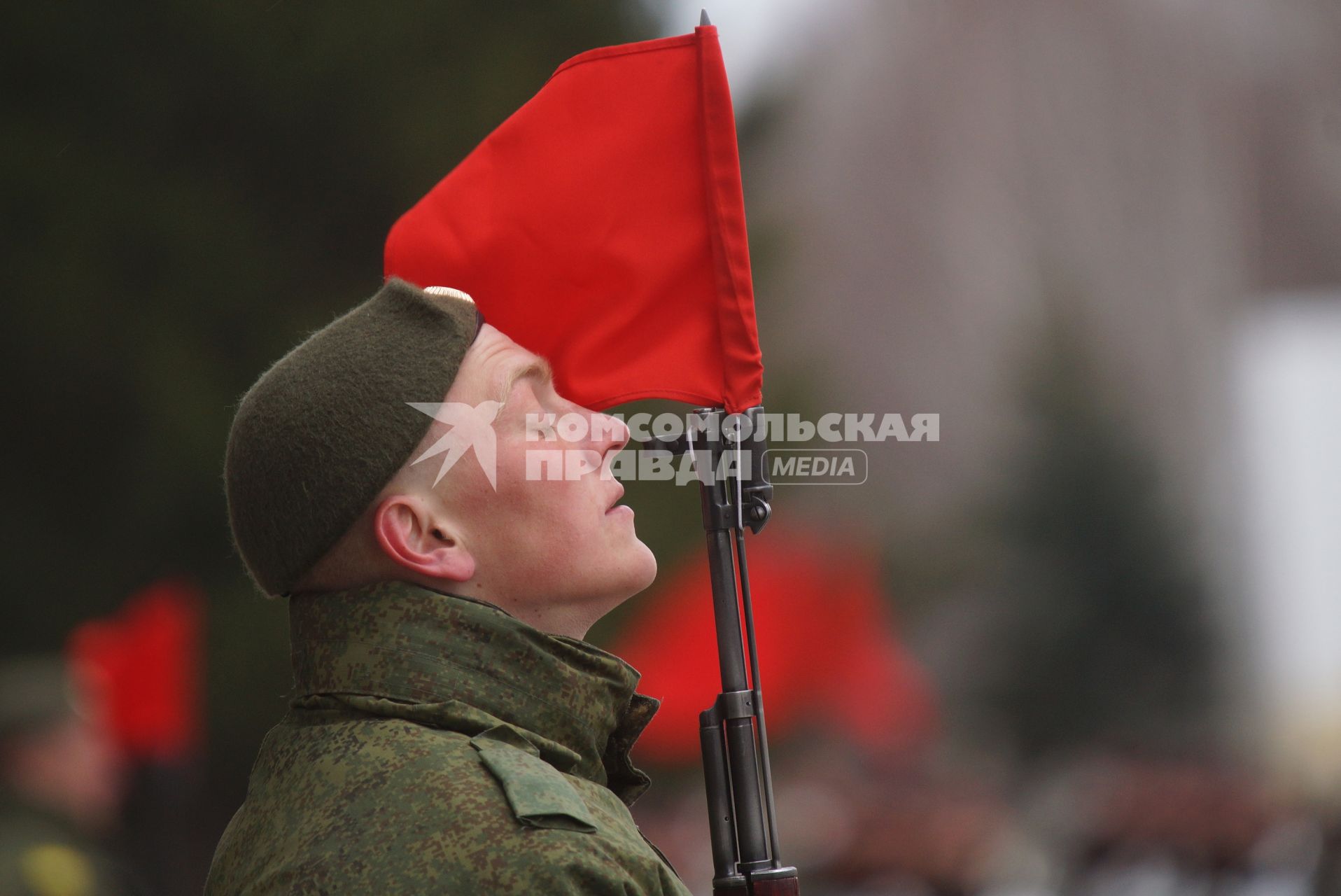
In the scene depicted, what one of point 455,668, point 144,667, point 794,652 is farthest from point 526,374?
point 794,652

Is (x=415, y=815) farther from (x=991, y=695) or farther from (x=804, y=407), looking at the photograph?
(x=991, y=695)

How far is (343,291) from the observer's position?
6.90m

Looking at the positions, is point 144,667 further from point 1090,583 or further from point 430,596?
point 1090,583

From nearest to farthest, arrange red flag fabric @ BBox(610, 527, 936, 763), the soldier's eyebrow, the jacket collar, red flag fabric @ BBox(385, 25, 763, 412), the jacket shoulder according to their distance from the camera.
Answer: the jacket shoulder → the jacket collar → the soldier's eyebrow → red flag fabric @ BBox(385, 25, 763, 412) → red flag fabric @ BBox(610, 527, 936, 763)

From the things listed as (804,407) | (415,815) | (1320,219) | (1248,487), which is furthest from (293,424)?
(1320,219)

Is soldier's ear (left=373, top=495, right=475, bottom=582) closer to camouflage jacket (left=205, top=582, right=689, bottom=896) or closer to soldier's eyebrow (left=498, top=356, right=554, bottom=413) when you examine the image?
camouflage jacket (left=205, top=582, right=689, bottom=896)

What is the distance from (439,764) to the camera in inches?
67.2

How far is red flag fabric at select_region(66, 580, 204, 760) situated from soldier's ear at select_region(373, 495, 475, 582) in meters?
4.53

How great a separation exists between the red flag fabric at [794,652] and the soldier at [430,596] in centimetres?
247

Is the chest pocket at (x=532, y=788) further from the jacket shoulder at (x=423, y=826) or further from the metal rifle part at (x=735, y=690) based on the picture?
the metal rifle part at (x=735, y=690)

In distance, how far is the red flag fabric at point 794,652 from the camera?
572 cm

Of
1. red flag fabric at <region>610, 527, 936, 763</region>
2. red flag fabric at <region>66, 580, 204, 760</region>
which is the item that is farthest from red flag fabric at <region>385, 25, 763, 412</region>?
red flag fabric at <region>66, 580, 204, 760</region>

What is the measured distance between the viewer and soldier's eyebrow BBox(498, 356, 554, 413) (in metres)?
2.02

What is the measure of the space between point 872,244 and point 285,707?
86.8ft
